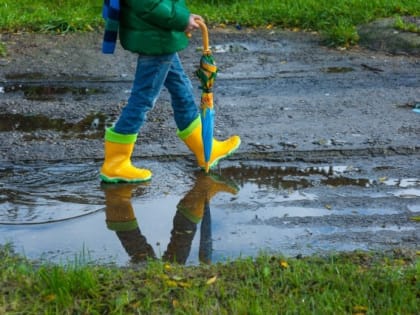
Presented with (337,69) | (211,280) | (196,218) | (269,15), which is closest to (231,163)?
(196,218)

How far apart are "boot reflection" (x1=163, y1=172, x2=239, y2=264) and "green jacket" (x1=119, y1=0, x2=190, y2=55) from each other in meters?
0.86

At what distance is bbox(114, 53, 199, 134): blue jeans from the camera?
4.77 meters

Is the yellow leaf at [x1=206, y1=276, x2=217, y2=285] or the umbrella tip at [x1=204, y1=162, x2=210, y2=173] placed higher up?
the yellow leaf at [x1=206, y1=276, x2=217, y2=285]

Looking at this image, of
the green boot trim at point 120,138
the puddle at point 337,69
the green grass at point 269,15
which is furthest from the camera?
the green grass at point 269,15

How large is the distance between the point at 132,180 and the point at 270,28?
15.7 ft

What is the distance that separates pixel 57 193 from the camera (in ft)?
15.9

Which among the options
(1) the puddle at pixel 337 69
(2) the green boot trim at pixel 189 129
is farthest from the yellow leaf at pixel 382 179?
(1) the puddle at pixel 337 69

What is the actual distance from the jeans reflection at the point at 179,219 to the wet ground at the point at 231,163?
0.5 inches

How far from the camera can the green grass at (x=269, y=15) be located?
9047 millimetres

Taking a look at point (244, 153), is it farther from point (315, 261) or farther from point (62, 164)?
point (315, 261)

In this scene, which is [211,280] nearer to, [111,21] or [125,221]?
[125,221]

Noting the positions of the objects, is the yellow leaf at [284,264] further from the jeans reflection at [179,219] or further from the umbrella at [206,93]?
the umbrella at [206,93]

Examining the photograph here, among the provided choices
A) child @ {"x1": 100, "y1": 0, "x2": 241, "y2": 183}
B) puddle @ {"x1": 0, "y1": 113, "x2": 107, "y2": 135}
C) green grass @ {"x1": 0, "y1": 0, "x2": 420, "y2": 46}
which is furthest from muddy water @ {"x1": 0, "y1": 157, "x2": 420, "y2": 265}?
green grass @ {"x1": 0, "y1": 0, "x2": 420, "y2": 46}

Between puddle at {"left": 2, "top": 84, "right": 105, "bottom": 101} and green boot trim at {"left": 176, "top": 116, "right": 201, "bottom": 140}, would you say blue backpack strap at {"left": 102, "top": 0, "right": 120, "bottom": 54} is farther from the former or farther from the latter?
puddle at {"left": 2, "top": 84, "right": 105, "bottom": 101}
